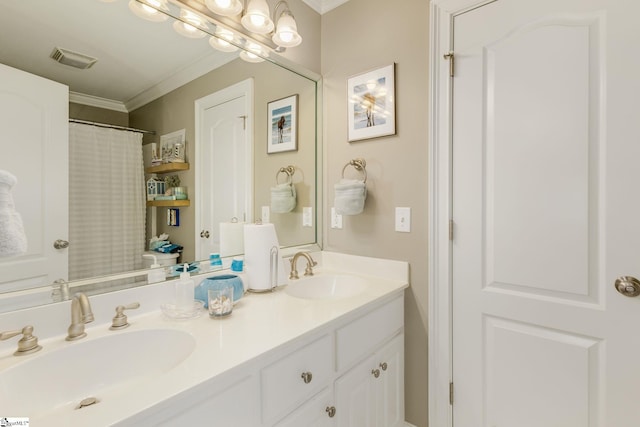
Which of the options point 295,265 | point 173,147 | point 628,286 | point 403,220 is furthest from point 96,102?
point 628,286

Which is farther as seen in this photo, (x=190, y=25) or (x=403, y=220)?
(x=403, y=220)

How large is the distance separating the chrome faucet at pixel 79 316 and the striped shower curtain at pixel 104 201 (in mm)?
142

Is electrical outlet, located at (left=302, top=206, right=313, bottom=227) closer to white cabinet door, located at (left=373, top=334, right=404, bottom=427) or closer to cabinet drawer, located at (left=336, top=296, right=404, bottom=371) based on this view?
cabinet drawer, located at (left=336, top=296, right=404, bottom=371)

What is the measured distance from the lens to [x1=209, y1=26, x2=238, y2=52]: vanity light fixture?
138 cm

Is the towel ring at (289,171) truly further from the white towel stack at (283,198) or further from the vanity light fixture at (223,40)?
the vanity light fixture at (223,40)

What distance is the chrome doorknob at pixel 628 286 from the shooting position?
1.01 m

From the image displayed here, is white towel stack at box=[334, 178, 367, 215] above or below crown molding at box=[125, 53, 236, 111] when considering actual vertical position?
below

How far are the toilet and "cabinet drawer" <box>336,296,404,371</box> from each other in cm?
72

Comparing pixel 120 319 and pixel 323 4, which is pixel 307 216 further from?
pixel 323 4

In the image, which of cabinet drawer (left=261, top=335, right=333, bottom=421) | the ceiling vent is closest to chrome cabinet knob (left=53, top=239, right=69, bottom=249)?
the ceiling vent

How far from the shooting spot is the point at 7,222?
636mm

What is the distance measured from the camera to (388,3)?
1.58m

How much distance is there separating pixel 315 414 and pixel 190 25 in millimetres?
1583

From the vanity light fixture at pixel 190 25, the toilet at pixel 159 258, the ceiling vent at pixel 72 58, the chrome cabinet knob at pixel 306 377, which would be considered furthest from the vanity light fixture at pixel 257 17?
the chrome cabinet knob at pixel 306 377
